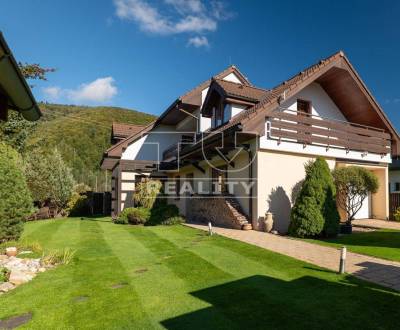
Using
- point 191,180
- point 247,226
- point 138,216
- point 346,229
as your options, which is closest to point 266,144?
point 247,226

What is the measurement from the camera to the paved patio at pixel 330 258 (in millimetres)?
5992

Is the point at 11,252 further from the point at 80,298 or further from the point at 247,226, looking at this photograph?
the point at 247,226

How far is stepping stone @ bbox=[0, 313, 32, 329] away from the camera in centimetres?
405

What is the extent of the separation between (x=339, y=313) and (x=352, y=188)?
885cm

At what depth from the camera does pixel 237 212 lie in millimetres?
13125

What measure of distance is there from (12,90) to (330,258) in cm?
767

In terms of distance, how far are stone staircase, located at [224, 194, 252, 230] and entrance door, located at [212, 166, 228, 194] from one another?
3.40ft

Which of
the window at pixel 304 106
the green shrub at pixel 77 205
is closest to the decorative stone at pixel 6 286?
the window at pixel 304 106

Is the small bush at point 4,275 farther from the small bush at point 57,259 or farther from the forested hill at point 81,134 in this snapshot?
the forested hill at point 81,134

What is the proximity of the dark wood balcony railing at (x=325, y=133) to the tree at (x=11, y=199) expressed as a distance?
9811 millimetres

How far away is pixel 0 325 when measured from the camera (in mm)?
4094

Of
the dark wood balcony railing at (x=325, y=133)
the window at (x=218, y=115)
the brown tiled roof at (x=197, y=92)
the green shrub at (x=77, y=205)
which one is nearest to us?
the dark wood balcony railing at (x=325, y=133)

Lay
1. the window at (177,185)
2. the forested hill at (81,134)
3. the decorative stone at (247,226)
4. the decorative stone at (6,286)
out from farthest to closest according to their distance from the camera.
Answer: the forested hill at (81,134) < the window at (177,185) < the decorative stone at (247,226) < the decorative stone at (6,286)

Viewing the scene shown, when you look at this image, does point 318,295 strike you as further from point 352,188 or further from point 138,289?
point 352,188
